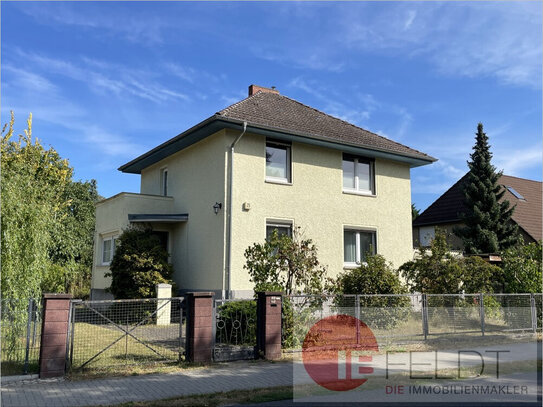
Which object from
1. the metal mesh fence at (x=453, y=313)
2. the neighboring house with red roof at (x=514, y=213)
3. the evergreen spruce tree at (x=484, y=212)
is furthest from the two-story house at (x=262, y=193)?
the neighboring house with red roof at (x=514, y=213)

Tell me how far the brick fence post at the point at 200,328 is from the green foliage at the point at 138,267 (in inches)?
230

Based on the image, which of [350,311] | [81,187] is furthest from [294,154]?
[81,187]

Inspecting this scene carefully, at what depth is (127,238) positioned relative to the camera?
600 inches

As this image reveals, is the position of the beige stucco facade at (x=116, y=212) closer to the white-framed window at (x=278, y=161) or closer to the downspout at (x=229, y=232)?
the downspout at (x=229, y=232)

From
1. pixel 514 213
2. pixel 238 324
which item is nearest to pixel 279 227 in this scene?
pixel 238 324

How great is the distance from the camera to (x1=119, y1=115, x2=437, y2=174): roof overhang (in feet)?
48.6

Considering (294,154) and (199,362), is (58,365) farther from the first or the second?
(294,154)

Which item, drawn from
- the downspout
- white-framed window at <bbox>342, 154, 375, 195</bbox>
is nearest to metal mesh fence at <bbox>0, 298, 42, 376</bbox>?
the downspout

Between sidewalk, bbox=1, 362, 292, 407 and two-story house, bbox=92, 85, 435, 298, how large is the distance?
607 centimetres

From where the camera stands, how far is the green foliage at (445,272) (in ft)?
43.2

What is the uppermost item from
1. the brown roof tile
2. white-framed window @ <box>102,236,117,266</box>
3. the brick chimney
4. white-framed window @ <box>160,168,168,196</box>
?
the brick chimney

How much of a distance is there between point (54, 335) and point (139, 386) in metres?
1.66

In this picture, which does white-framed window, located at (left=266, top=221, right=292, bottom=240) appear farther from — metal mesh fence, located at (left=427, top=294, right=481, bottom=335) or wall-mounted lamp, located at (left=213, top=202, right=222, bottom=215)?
metal mesh fence, located at (left=427, top=294, right=481, bottom=335)

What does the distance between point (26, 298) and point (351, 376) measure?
5.59m
